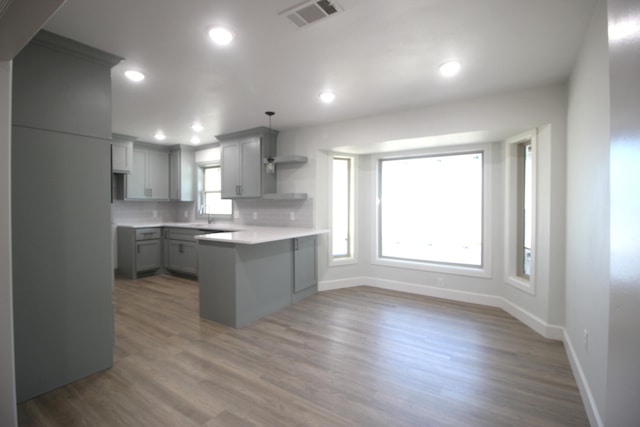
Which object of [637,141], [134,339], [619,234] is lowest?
[134,339]

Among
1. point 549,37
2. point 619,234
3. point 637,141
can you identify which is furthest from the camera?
point 549,37

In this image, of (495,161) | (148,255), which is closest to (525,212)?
(495,161)

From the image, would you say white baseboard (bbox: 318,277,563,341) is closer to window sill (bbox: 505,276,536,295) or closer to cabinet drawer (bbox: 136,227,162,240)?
window sill (bbox: 505,276,536,295)

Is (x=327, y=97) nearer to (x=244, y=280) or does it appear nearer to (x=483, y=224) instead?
(x=244, y=280)

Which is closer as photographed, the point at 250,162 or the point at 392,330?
the point at 392,330

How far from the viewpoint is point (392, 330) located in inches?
119

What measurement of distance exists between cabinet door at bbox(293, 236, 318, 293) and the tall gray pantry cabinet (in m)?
2.09

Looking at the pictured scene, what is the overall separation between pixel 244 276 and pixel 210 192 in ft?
11.5

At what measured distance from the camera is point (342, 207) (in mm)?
4727

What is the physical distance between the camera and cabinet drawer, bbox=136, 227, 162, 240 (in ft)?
17.1

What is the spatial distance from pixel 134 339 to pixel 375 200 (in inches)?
140

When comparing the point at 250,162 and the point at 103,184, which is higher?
the point at 250,162

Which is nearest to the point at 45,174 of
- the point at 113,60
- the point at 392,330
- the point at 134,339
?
the point at 113,60

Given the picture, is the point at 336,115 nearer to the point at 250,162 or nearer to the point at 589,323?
the point at 250,162
